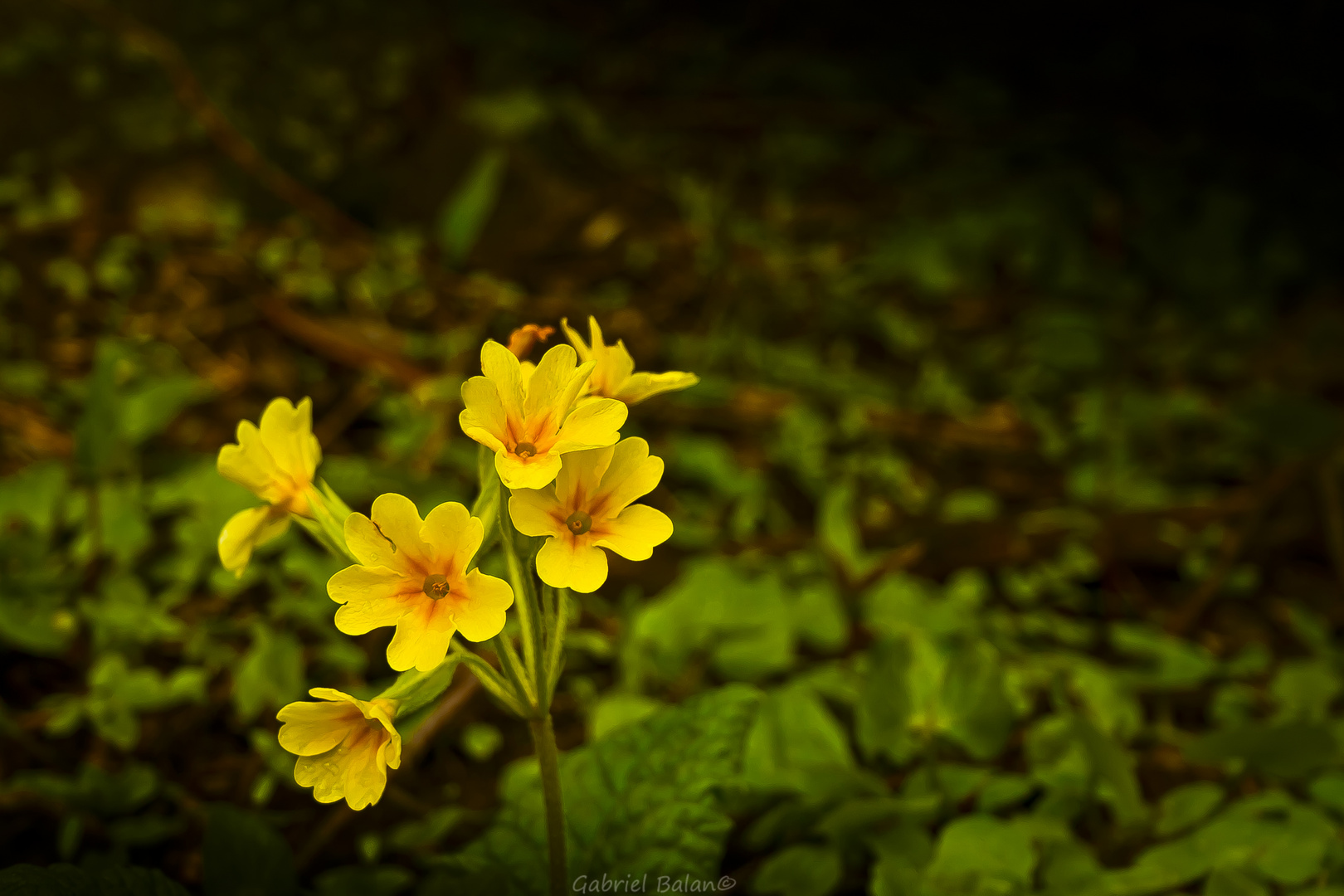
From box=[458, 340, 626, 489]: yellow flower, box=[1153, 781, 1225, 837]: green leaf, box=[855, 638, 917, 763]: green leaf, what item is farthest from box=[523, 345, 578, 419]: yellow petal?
box=[1153, 781, 1225, 837]: green leaf

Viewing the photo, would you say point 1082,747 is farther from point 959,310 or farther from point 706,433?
point 959,310

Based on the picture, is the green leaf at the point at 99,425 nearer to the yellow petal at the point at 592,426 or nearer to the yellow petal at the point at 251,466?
the yellow petal at the point at 251,466

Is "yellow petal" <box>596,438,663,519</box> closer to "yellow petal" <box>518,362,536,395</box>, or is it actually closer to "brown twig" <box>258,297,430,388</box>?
"yellow petal" <box>518,362,536,395</box>

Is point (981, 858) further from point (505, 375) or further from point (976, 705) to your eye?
point (505, 375)

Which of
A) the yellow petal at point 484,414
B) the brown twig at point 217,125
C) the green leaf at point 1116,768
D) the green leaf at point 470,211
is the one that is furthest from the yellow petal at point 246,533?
the brown twig at point 217,125

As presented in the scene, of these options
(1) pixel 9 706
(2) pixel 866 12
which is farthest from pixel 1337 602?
(2) pixel 866 12

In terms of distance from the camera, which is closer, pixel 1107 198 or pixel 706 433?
pixel 706 433
